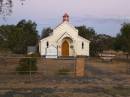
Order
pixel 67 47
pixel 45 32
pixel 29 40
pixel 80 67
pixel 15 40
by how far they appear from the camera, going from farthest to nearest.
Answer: pixel 45 32
pixel 29 40
pixel 15 40
pixel 67 47
pixel 80 67

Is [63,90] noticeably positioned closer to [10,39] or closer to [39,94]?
[39,94]

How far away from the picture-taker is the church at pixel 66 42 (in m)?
65.8

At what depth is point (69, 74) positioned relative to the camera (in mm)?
29125

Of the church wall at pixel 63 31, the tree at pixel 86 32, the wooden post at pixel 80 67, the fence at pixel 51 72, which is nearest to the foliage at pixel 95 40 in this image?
the tree at pixel 86 32

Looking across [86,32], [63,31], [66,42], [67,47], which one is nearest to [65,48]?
[67,47]

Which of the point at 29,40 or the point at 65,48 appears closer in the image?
the point at 65,48

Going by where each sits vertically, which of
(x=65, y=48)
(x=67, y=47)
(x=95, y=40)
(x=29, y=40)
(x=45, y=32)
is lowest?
(x=65, y=48)

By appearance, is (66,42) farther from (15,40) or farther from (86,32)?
(15,40)

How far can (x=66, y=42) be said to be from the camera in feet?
219

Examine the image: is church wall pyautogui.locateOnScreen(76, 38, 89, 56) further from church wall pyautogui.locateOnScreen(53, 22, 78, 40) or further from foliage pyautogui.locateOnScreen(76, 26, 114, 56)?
foliage pyautogui.locateOnScreen(76, 26, 114, 56)

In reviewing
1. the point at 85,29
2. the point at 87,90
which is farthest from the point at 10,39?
the point at 87,90

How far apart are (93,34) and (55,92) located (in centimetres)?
6536

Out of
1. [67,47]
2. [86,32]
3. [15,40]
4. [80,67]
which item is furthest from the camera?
[86,32]

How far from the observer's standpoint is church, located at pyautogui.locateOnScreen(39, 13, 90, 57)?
216ft
